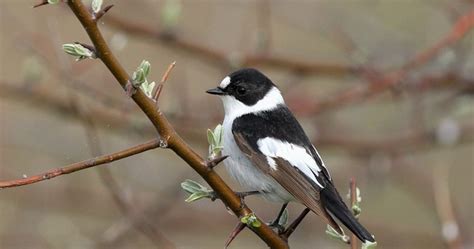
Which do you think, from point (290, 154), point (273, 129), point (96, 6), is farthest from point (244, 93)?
point (96, 6)

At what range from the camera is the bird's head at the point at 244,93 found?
3910 mm

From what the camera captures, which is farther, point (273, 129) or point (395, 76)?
point (395, 76)

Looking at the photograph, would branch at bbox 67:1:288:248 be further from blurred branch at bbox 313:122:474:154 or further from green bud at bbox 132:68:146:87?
blurred branch at bbox 313:122:474:154

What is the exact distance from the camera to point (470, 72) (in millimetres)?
5508

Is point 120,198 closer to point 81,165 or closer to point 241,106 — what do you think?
point 241,106

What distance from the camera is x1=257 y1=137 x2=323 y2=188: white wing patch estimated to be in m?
3.42

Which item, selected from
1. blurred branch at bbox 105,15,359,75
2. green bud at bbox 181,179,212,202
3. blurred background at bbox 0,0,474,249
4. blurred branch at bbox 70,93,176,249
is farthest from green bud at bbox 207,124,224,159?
blurred branch at bbox 105,15,359,75

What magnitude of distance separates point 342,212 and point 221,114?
242cm

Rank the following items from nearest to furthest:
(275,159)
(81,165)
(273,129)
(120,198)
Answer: (81,165) < (275,159) < (273,129) < (120,198)

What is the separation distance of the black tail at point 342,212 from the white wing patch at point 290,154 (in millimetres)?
78

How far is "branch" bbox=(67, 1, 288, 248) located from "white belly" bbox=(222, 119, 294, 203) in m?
0.82

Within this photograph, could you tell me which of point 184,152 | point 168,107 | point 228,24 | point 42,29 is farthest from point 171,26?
point 184,152

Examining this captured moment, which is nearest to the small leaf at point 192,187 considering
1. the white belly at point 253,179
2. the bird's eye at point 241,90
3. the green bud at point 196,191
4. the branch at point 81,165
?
the green bud at point 196,191

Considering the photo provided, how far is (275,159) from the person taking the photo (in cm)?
342
